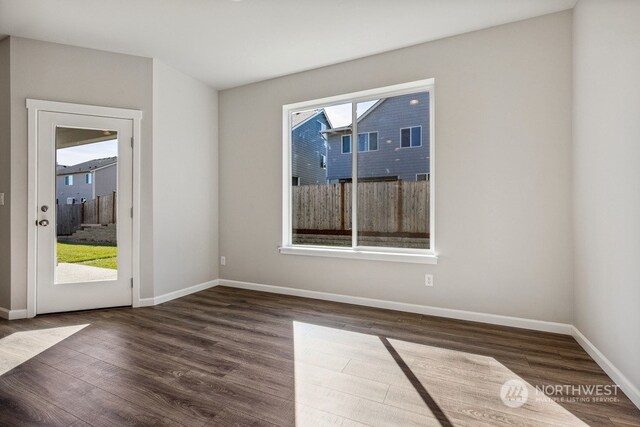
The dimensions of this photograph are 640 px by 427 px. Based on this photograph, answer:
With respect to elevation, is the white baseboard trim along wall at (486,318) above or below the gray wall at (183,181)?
below

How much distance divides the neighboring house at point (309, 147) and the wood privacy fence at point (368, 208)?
0.14 meters

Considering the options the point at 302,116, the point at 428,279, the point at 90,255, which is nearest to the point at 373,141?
the point at 302,116

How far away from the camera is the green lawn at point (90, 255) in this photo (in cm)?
329

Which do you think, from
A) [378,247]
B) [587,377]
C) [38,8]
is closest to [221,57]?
[38,8]

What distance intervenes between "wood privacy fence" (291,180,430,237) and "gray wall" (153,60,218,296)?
1.30 m

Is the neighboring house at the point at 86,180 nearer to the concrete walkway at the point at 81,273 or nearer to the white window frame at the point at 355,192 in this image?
the concrete walkway at the point at 81,273

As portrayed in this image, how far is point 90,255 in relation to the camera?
338cm

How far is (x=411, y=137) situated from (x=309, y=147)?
1.32 metres

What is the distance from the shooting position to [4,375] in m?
2.05

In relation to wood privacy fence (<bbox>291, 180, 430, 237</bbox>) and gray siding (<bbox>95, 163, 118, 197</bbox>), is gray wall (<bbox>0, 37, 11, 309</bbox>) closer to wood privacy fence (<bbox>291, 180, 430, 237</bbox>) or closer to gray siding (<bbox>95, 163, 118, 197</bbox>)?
gray siding (<bbox>95, 163, 118, 197</bbox>)

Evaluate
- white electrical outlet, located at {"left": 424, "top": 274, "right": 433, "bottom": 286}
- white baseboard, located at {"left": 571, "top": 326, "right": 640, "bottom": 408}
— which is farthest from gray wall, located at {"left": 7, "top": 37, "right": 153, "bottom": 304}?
white baseboard, located at {"left": 571, "top": 326, "right": 640, "bottom": 408}

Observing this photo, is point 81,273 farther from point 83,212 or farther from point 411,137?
point 411,137

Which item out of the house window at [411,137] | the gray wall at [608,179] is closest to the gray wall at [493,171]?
the gray wall at [608,179]

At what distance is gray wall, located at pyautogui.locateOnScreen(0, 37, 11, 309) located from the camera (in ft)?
10.2
